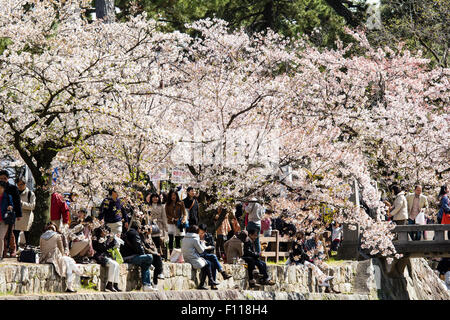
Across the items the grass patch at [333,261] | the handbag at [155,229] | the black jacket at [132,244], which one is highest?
the handbag at [155,229]

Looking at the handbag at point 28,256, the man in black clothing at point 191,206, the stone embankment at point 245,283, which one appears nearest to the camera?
the stone embankment at point 245,283

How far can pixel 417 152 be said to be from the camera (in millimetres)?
21344

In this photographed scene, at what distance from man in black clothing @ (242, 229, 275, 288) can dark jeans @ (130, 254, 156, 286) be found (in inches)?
115

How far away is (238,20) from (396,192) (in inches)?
410

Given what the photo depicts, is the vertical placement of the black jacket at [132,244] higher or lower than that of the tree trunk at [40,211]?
lower

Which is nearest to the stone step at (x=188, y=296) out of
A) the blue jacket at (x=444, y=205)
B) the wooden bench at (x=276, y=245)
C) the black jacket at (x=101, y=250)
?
the black jacket at (x=101, y=250)

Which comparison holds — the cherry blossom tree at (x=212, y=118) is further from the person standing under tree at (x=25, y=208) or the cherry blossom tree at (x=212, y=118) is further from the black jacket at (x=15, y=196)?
the black jacket at (x=15, y=196)

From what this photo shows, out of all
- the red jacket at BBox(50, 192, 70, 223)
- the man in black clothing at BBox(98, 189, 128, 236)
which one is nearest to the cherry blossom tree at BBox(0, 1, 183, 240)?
the red jacket at BBox(50, 192, 70, 223)

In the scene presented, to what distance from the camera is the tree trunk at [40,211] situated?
14430 mm

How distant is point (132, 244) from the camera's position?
12984 mm

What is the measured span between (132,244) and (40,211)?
2578mm

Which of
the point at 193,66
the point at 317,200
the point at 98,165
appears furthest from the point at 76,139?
the point at 193,66

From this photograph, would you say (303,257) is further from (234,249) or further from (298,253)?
(234,249)

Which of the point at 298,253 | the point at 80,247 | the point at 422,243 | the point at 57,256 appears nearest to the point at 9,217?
the point at 57,256
